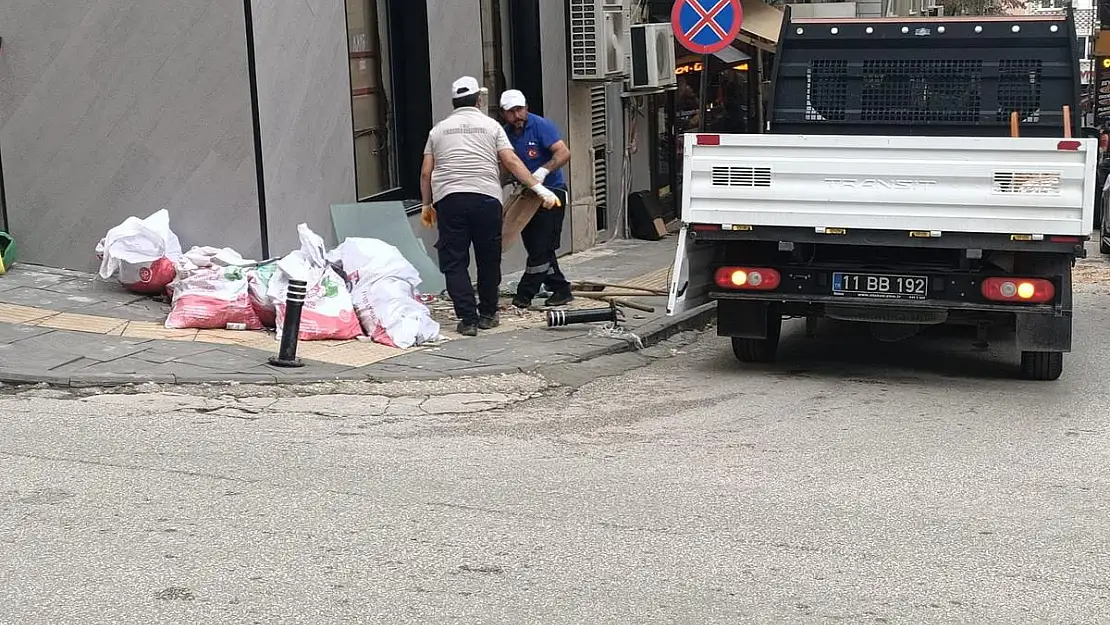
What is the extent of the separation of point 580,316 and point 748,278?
1881 millimetres

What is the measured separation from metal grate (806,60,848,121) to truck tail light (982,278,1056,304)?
1954 mm

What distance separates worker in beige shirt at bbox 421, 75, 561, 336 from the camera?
10086mm

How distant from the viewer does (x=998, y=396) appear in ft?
28.3

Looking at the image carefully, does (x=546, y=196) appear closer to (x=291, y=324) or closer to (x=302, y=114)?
(x=302, y=114)

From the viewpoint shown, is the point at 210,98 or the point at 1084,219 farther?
the point at 210,98

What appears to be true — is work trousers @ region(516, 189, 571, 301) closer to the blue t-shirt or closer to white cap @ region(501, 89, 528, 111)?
the blue t-shirt

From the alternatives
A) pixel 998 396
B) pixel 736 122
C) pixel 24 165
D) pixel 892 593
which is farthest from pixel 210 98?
pixel 736 122

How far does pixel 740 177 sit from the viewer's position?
29.3 feet

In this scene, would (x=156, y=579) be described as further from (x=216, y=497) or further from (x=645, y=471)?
(x=645, y=471)

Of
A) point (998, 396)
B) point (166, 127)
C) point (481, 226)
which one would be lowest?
point (998, 396)

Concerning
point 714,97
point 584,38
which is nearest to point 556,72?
point 584,38

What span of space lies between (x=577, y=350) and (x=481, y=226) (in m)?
1.19

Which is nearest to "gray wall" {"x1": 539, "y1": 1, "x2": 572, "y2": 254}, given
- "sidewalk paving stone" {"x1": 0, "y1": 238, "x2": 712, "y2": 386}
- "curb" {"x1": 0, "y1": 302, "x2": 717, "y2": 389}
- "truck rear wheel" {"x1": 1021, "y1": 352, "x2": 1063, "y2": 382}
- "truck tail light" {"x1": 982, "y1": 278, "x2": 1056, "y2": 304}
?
"sidewalk paving stone" {"x1": 0, "y1": 238, "x2": 712, "y2": 386}

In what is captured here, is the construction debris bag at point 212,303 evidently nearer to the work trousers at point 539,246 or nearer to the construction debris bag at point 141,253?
the construction debris bag at point 141,253
